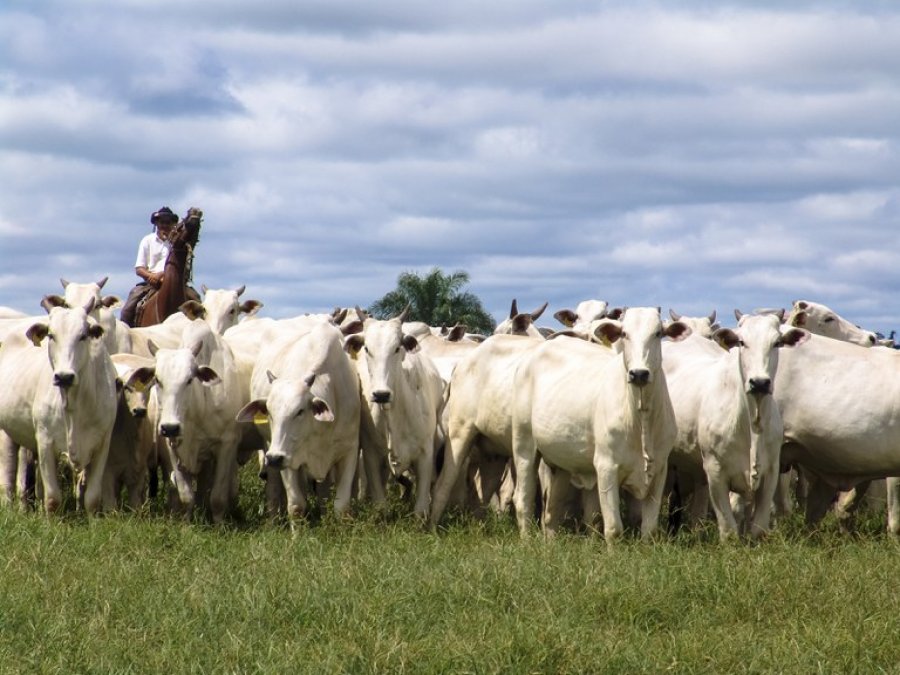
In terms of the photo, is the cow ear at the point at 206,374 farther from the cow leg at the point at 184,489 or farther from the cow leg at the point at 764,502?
the cow leg at the point at 764,502

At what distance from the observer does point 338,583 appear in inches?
376

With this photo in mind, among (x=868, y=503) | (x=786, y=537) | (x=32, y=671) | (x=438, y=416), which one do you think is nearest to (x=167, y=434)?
(x=438, y=416)

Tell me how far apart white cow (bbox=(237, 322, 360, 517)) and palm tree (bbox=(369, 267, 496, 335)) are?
2246 cm

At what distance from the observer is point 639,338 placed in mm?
11109

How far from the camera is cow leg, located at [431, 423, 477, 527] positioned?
13453mm

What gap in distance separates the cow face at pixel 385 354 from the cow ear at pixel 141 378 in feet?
6.23

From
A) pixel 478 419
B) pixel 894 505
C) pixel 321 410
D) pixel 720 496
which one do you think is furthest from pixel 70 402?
pixel 894 505

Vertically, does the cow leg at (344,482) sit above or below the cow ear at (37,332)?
below

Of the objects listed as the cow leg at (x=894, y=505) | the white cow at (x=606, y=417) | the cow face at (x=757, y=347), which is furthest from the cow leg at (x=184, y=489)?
the cow leg at (x=894, y=505)

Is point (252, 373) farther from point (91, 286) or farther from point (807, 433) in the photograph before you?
point (807, 433)

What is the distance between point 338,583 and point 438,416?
4966 mm

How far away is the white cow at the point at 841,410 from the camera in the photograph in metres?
12.9

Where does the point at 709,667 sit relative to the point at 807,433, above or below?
below

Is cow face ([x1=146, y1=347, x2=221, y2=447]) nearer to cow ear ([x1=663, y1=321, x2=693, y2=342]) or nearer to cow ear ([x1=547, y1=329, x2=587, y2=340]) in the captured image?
cow ear ([x1=547, y1=329, x2=587, y2=340])
